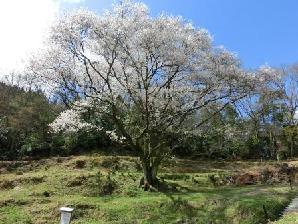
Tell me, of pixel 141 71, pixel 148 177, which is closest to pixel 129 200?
pixel 148 177

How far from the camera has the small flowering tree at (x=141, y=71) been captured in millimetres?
22297

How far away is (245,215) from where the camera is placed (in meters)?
17.6

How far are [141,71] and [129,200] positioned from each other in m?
6.48

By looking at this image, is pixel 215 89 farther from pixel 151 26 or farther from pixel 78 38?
pixel 78 38

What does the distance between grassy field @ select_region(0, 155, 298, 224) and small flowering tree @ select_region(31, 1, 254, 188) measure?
6.96 ft

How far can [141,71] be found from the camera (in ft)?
76.3

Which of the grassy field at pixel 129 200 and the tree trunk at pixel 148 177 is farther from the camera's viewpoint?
the tree trunk at pixel 148 177

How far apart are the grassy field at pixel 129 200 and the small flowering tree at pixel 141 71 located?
212cm

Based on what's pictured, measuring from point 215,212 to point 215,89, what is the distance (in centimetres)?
763

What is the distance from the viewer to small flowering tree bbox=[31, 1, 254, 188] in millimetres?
22297

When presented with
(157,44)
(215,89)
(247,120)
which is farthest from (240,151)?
(157,44)

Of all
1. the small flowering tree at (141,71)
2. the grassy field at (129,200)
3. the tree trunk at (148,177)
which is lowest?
the grassy field at (129,200)

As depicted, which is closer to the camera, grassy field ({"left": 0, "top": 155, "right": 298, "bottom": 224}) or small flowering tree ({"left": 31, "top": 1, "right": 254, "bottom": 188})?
grassy field ({"left": 0, "top": 155, "right": 298, "bottom": 224})

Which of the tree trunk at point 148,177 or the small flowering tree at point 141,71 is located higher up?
the small flowering tree at point 141,71
